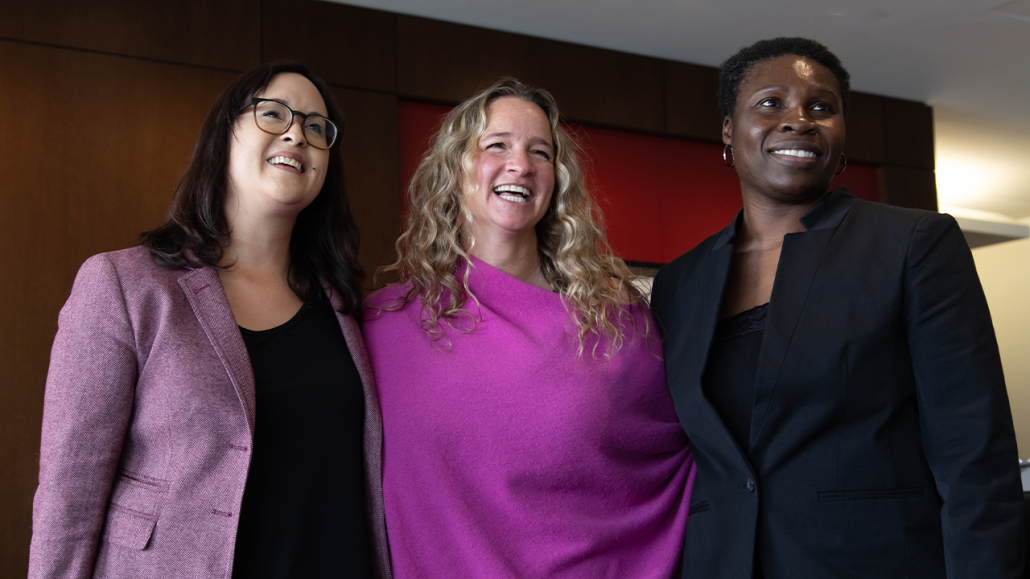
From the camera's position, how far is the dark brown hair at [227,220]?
188 centimetres

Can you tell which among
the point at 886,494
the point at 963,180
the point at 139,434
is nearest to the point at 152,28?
the point at 139,434

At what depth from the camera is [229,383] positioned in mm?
1711

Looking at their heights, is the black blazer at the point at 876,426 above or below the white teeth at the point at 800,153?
below

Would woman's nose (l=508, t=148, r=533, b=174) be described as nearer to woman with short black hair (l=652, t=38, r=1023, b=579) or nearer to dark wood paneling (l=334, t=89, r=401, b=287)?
woman with short black hair (l=652, t=38, r=1023, b=579)

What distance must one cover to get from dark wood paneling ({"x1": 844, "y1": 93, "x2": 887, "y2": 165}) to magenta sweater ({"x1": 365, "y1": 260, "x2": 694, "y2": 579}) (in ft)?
16.5

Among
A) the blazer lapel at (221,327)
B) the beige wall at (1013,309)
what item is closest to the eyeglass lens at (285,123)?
the blazer lapel at (221,327)

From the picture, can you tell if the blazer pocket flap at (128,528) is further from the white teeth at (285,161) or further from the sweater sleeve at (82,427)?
the white teeth at (285,161)

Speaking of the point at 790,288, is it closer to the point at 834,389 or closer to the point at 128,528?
the point at 834,389

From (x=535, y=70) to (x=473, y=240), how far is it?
10.9 feet

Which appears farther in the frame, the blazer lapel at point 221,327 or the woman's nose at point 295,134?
the woman's nose at point 295,134

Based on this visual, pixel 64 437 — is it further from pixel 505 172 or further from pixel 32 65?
pixel 32 65

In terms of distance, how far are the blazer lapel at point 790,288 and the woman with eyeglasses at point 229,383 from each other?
31.6 inches

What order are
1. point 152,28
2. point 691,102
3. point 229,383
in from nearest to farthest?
point 229,383 → point 152,28 → point 691,102

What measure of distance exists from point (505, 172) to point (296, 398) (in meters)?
0.78
